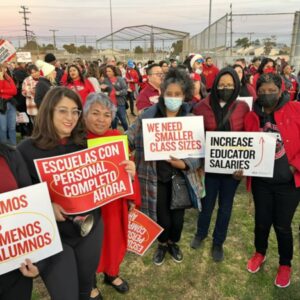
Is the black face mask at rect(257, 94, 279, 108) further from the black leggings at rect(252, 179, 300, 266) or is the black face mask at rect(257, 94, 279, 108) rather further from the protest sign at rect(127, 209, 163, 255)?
the protest sign at rect(127, 209, 163, 255)

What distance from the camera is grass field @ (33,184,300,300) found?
316 cm

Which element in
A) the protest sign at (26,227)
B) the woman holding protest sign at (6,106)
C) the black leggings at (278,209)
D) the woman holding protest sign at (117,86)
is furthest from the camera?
the woman holding protest sign at (117,86)

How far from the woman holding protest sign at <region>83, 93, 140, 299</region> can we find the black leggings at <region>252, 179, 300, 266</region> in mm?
1281

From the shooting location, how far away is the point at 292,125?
108 inches

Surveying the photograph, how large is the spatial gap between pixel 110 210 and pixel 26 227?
1.02 meters

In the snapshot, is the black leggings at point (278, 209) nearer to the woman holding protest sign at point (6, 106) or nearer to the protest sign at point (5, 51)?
the woman holding protest sign at point (6, 106)

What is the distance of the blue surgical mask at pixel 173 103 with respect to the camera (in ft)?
9.70

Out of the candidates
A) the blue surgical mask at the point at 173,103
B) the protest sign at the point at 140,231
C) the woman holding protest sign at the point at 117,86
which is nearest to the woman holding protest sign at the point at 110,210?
the protest sign at the point at 140,231

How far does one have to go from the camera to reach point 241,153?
3.03 m

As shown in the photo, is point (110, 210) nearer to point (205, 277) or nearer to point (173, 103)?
point (173, 103)

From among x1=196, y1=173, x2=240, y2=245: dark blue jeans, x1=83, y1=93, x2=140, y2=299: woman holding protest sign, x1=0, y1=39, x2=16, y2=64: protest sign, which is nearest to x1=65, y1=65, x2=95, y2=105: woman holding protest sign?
x1=0, y1=39, x2=16, y2=64: protest sign

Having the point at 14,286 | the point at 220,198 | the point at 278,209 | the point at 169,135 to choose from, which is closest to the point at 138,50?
the point at 220,198

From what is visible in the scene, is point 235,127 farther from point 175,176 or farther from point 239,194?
point 239,194

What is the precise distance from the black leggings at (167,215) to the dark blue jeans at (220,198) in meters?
0.40
